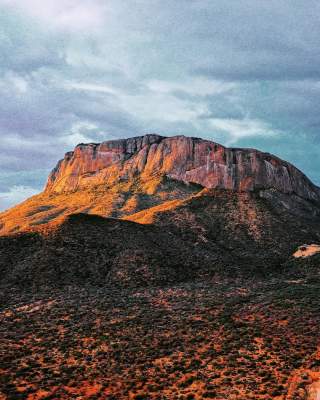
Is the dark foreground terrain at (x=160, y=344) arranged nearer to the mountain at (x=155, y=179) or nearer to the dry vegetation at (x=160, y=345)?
the dry vegetation at (x=160, y=345)

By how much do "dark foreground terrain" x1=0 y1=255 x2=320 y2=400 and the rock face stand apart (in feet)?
235

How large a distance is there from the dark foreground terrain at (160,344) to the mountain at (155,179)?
2551 inches

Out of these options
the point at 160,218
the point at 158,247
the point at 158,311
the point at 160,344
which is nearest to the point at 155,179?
the point at 160,218

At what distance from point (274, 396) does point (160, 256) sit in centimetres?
4091

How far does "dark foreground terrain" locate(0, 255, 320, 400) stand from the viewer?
25.8 metres

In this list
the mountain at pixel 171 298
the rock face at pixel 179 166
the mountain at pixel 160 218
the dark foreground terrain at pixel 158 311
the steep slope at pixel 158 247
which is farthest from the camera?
the rock face at pixel 179 166

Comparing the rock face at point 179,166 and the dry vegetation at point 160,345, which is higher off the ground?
the rock face at point 179,166

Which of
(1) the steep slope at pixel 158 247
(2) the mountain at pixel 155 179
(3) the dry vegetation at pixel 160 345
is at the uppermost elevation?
(2) the mountain at pixel 155 179

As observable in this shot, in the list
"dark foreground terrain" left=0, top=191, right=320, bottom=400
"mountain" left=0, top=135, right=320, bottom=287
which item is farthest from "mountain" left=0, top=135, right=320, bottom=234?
"dark foreground terrain" left=0, top=191, right=320, bottom=400

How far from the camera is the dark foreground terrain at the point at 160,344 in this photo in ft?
84.7

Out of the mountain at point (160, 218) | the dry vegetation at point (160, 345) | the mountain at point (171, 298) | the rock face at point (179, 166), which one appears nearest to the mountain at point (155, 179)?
the rock face at point (179, 166)

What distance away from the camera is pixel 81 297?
1868 inches

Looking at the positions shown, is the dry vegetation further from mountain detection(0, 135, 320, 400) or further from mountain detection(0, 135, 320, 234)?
mountain detection(0, 135, 320, 234)

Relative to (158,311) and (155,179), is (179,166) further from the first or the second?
(158,311)
